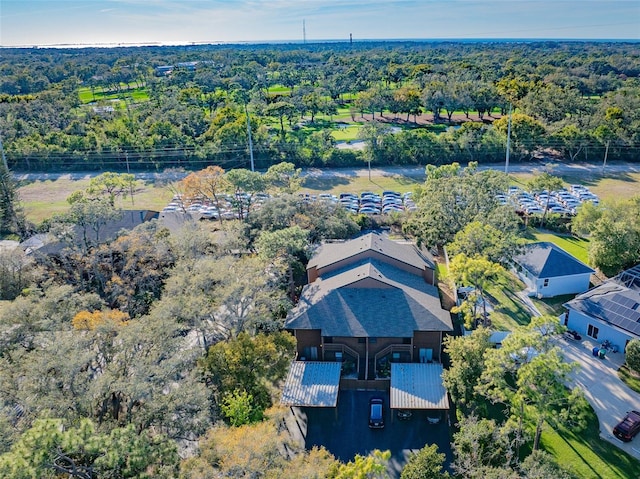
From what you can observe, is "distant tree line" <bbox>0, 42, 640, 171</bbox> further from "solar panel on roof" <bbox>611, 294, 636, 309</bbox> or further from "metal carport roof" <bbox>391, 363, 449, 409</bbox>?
"metal carport roof" <bbox>391, 363, 449, 409</bbox>

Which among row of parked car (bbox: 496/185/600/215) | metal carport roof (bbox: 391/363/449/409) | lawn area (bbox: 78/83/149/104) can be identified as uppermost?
lawn area (bbox: 78/83/149/104)

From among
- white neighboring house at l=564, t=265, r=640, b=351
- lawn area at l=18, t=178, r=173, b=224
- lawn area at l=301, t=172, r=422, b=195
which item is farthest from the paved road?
white neighboring house at l=564, t=265, r=640, b=351

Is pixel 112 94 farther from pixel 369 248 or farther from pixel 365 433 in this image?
pixel 365 433

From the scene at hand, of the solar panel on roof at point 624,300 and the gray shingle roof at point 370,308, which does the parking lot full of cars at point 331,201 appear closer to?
the gray shingle roof at point 370,308

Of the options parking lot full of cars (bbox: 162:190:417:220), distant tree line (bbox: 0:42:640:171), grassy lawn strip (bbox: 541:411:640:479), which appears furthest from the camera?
distant tree line (bbox: 0:42:640:171)

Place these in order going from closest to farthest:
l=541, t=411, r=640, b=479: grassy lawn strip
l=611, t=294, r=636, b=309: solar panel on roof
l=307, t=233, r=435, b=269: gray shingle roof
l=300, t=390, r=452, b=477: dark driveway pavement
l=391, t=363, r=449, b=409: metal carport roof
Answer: l=541, t=411, r=640, b=479: grassy lawn strip → l=300, t=390, r=452, b=477: dark driveway pavement → l=391, t=363, r=449, b=409: metal carport roof → l=611, t=294, r=636, b=309: solar panel on roof → l=307, t=233, r=435, b=269: gray shingle roof

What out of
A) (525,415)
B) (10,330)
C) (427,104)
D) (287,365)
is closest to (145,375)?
(287,365)

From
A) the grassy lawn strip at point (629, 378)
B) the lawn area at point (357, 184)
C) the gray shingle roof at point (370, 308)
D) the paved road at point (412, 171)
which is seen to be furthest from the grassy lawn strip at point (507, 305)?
the paved road at point (412, 171)
